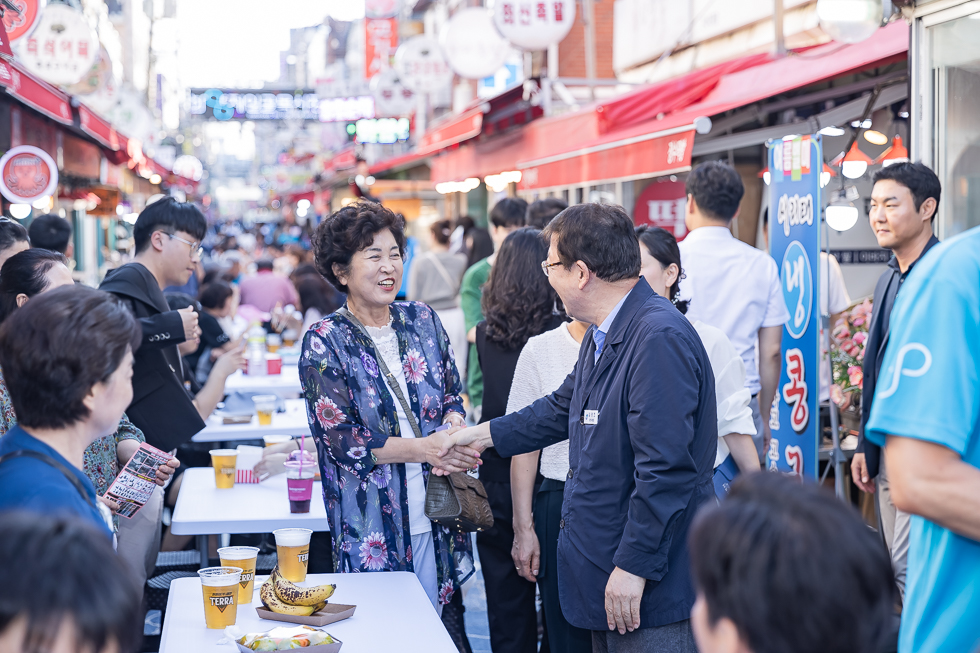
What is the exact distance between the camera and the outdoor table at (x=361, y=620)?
242 centimetres

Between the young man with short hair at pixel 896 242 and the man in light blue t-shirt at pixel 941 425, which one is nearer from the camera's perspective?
the man in light blue t-shirt at pixel 941 425

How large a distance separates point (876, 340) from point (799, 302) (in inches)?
26.2

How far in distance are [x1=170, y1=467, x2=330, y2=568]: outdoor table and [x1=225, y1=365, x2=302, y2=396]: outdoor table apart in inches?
101

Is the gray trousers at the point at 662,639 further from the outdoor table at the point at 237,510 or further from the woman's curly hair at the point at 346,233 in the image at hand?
the woman's curly hair at the point at 346,233

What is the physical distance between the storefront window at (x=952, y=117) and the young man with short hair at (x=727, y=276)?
861 mm

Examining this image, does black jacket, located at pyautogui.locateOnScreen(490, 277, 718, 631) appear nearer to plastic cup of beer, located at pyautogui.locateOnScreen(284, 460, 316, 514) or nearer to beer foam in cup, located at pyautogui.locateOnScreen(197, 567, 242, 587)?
beer foam in cup, located at pyautogui.locateOnScreen(197, 567, 242, 587)

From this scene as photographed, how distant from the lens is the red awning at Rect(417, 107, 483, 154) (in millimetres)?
12359

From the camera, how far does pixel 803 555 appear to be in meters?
1.21

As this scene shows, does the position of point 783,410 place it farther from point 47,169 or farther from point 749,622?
point 47,169

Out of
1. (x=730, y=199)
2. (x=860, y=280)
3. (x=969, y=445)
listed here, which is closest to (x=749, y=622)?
(x=969, y=445)

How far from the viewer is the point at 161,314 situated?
424 centimetres

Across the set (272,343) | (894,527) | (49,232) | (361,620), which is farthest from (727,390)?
(272,343)

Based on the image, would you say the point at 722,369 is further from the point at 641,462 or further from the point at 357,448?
the point at 357,448

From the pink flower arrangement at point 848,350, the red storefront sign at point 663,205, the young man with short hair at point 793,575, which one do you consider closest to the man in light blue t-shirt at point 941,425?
the young man with short hair at point 793,575
